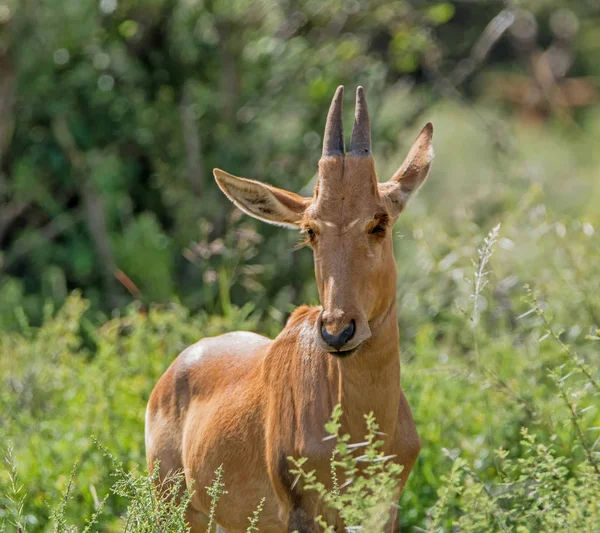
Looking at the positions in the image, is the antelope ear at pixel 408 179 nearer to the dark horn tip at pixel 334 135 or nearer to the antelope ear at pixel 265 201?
the dark horn tip at pixel 334 135

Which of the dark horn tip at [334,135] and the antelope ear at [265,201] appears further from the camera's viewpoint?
the antelope ear at [265,201]

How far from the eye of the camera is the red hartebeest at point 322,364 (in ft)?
15.8

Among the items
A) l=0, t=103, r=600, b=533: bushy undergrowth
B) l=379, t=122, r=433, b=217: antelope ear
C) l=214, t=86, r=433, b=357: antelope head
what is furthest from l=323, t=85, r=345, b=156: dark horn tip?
l=0, t=103, r=600, b=533: bushy undergrowth

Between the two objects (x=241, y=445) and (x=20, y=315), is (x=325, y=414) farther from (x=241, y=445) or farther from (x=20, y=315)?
(x=20, y=315)

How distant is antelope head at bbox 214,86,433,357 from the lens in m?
4.66

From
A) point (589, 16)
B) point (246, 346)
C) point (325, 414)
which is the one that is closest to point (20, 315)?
point (246, 346)

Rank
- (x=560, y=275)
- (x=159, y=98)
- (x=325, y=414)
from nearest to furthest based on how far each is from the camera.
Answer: (x=325, y=414) → (x=560, y=275) → (x=159, y=98)

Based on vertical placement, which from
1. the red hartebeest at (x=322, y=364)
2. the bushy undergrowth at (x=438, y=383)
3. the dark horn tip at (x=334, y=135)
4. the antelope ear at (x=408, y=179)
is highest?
the dark horn tip at (x=334, y=135)

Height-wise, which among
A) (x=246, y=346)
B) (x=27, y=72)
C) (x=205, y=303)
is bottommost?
(x=205, y=303)

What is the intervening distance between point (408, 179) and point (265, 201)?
2.27 feet

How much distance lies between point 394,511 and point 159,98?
27.9 feet

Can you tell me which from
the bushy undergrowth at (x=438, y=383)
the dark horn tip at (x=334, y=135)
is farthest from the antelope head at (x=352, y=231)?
the bushy undergrowth at (x=438, y=383)

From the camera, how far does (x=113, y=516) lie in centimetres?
678

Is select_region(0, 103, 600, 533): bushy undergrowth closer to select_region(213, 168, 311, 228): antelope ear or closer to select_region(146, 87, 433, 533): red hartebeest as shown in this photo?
select_region(146, 87, 433, 533): red hartebeest
